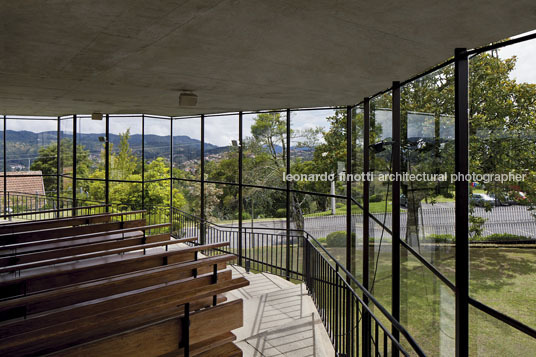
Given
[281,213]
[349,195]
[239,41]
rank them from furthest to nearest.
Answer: [281,213] → [349,195] → [239,41]

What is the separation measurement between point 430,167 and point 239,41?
2.38m

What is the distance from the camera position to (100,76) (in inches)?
157

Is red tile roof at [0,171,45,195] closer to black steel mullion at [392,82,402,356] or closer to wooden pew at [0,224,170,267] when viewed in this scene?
wooden pew at [0,224,170,267]

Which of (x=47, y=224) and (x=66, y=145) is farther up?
(x=66, y=145)

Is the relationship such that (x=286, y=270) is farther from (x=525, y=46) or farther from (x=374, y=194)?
(x=525, y=46)

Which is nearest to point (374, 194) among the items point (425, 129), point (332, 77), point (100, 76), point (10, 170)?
point (425, 129)

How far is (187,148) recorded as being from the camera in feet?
28.6

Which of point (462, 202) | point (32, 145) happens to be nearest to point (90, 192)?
point (32, 145)

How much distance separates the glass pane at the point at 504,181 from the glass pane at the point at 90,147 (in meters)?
8.37

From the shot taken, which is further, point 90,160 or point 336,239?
point 90,160

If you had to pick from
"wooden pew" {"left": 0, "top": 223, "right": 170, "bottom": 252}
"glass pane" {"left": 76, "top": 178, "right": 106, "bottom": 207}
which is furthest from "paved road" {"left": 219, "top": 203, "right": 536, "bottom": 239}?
"glass pane" {"left": 76, "top": 178, "right": 106, "bottom": 207}

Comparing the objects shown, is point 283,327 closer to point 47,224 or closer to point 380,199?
point 380,199

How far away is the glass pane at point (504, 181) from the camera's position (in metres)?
2.39

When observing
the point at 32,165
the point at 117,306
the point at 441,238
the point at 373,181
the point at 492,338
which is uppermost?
the point at 32,165
